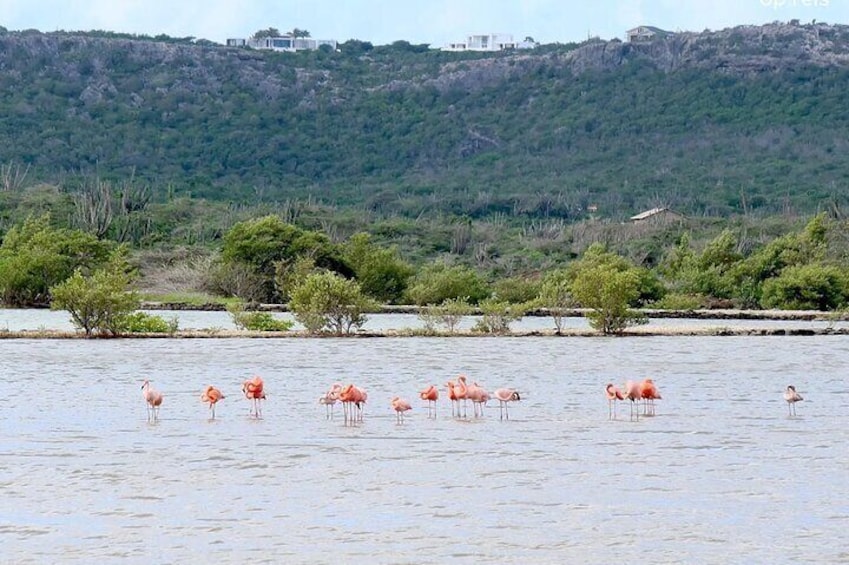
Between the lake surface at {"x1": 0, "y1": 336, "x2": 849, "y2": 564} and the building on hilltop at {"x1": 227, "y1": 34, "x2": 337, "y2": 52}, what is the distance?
344ft

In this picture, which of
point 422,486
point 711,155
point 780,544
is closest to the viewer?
point 780,544

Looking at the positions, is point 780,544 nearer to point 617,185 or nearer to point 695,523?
→ point 695,523

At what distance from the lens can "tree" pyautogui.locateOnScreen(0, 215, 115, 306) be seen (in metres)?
45.4

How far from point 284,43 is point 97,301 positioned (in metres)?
105

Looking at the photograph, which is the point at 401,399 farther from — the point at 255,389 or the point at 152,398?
the point at 152,398

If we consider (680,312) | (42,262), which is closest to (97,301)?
(42,262)

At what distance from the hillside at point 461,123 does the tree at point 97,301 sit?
5332 centimetres

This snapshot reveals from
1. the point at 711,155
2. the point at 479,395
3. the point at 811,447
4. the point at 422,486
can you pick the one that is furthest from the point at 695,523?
the point at 711,155

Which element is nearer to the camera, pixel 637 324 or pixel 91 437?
pixel 91 437

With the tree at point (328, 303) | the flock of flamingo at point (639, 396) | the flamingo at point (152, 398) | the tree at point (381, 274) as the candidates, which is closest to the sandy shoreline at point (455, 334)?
the tree at point (328, 303)

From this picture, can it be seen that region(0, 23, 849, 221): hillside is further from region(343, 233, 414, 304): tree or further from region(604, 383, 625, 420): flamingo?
region(604, 383, 625, 420): flamingo

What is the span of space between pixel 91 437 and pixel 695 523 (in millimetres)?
7938

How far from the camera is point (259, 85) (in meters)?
114

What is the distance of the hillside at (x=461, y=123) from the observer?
9681cm
